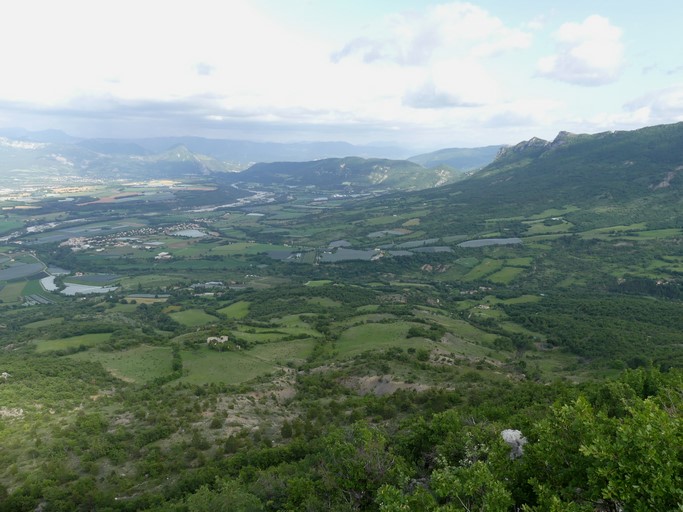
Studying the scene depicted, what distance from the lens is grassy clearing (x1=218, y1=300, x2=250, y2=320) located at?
15075 centimetres

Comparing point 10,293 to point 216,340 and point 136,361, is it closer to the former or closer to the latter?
point 136,361

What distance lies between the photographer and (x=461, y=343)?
103 m

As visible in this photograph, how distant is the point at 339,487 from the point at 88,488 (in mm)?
32326

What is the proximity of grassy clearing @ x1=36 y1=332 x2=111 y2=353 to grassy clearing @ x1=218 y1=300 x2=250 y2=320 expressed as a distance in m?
41.3

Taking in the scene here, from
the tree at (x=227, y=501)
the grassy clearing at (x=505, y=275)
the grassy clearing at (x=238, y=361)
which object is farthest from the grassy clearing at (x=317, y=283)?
the tree at (x=227, y=501)

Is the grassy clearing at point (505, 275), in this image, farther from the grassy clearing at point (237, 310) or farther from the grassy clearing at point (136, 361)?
the grassy clearing at point (136, 361)

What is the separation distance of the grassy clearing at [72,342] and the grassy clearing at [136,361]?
9186mm

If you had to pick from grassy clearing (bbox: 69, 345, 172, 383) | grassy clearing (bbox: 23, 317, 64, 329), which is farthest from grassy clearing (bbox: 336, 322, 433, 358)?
grassy clearing (bbox: 23, 317, 64, 329)

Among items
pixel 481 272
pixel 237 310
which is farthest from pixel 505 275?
pixel 237 310

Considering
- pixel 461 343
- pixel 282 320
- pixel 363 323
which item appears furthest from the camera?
pixel 282 320

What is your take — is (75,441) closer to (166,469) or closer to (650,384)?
(166,469)

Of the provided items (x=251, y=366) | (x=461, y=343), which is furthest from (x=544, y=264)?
(x=251, y=366)

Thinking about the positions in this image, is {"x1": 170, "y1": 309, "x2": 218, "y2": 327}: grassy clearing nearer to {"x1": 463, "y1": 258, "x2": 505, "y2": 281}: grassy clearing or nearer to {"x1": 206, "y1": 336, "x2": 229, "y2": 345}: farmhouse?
{"x1": 206, "y1": 336, "x2": 229, "y2": 345}: farmhouse

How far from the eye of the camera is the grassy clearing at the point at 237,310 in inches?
5935
